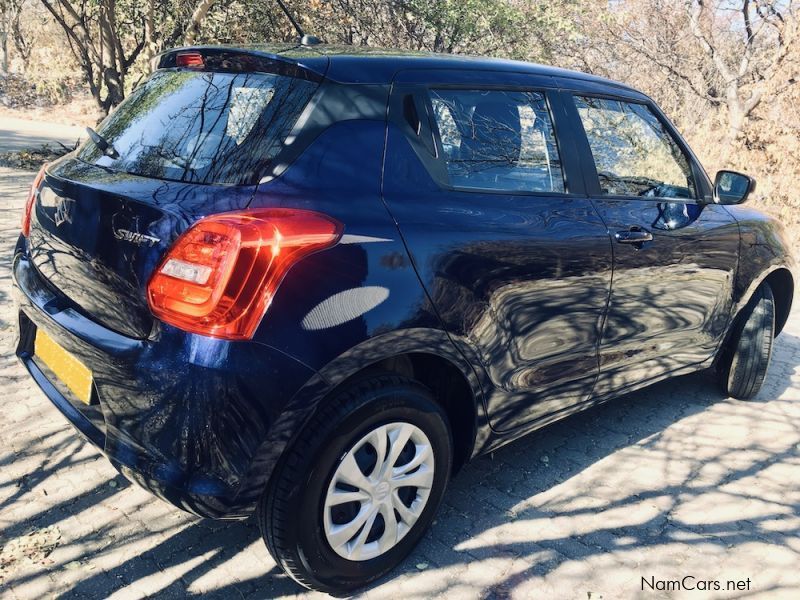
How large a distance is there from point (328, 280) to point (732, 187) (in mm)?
2776

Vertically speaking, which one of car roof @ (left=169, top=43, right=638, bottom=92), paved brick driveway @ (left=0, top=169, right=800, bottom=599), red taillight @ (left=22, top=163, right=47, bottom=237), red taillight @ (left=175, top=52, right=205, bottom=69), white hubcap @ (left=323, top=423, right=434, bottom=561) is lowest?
paved brick driveway @ (left=0, top=169, right=800, bottom=599)

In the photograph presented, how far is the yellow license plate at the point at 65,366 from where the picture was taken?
232 centimetres

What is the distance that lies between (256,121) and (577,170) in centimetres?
152

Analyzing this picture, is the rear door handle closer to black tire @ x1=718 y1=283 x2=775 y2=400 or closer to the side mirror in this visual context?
the side mirror

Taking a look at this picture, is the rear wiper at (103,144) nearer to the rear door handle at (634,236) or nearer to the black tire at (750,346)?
the rear door handle at (634,236)

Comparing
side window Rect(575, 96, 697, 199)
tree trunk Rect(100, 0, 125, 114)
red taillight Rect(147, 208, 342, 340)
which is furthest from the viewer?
tree trunk Rect(100, 0, 125, 114)

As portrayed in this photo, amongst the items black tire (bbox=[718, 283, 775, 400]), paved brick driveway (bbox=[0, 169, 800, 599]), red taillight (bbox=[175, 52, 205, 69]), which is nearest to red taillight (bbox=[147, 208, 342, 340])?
red taillight (bbox=[175, 52, 205, 69])

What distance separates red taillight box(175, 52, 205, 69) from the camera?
2666 millimetres

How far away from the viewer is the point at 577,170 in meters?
3.17

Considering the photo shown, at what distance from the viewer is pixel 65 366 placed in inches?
96.3

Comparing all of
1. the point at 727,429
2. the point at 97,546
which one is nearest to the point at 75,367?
the point at 97,546

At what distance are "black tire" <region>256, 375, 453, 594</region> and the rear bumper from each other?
9cm

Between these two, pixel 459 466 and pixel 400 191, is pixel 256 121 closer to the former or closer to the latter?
pixel 400 191

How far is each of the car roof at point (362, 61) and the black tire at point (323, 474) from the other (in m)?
1.04
